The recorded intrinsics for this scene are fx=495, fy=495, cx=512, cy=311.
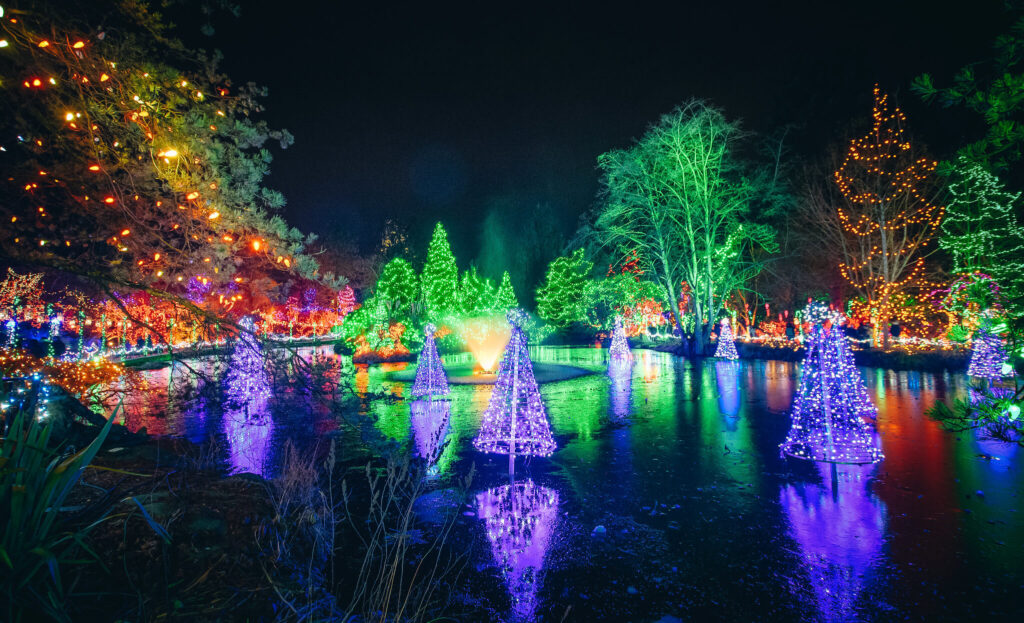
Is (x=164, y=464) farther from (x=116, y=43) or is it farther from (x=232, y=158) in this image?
(x=116, y=43)

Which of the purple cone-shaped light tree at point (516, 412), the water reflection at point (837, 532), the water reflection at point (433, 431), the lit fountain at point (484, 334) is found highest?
the lit fountain at point (484, 334)

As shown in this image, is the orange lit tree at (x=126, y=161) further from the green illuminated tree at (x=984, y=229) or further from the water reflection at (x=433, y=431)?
the green illuminated tree at (x=984, y=229)

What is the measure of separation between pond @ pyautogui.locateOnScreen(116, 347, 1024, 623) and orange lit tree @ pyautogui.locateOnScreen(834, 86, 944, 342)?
15893 millimetres

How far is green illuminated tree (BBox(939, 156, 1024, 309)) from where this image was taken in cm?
401

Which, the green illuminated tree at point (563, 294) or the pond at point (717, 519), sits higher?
the green illuminated tree at point (563, 294)

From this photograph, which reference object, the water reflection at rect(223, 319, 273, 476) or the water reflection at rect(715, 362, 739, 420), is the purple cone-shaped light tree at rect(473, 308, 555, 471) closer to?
the water reflection at rect(223, 319, 273, 476)

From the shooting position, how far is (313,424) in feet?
35.0

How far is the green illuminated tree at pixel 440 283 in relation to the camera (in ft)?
101

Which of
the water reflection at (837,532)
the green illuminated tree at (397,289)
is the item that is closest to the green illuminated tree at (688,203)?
the green illuminated tree at (397,289)

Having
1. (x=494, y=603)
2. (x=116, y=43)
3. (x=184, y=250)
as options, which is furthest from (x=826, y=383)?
(x=116, y=43)

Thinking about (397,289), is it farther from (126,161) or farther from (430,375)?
(126,161)

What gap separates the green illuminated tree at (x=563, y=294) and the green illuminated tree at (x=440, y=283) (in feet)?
46.8

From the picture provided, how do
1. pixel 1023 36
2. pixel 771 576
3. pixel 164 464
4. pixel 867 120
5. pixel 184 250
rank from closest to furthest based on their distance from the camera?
pixel 1023 36
pixel 771 576
pixel 164 464
pixel 184 250
pixel 867 120

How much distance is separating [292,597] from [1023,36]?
6.88 m
